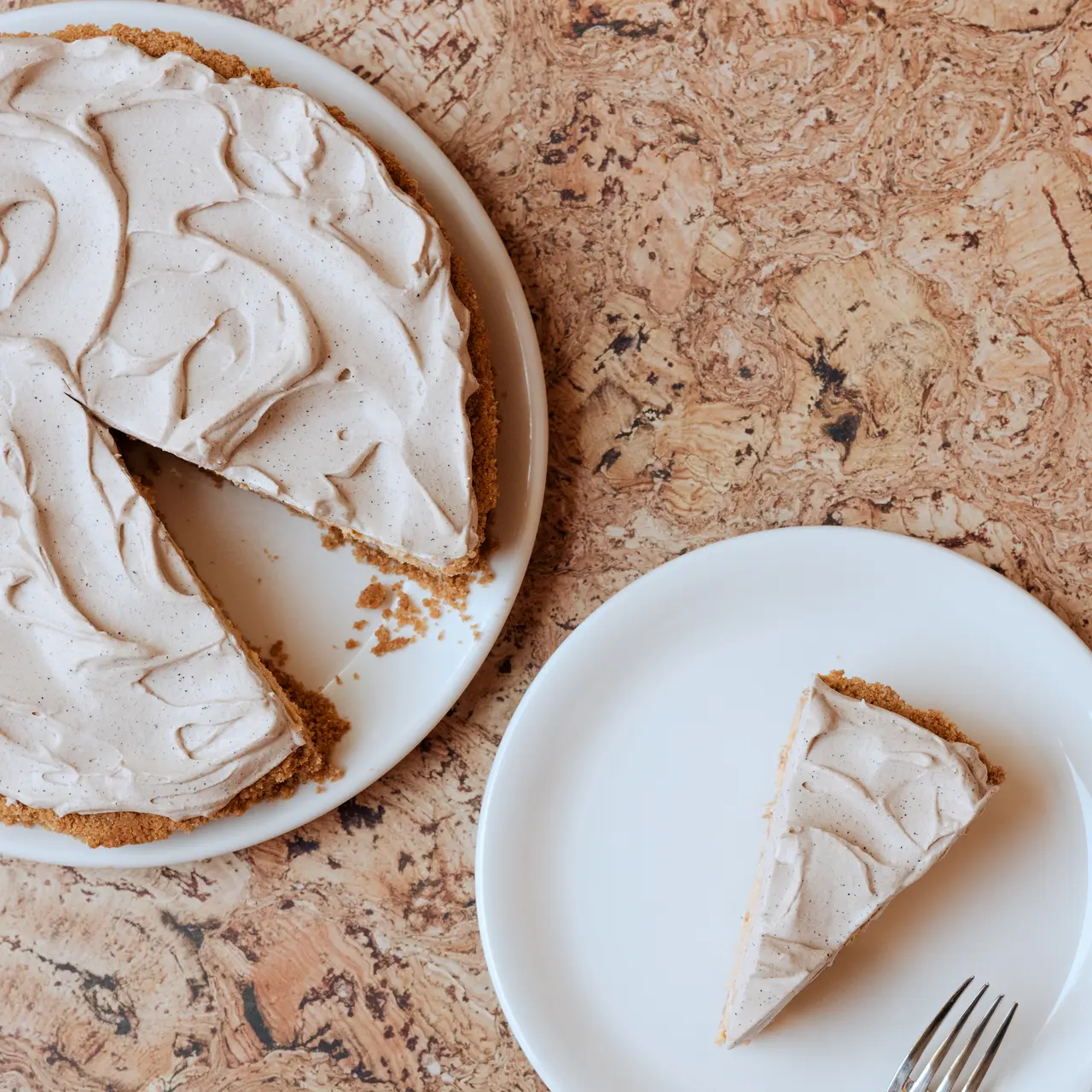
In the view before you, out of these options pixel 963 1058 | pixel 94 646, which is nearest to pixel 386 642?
pixel 94 646

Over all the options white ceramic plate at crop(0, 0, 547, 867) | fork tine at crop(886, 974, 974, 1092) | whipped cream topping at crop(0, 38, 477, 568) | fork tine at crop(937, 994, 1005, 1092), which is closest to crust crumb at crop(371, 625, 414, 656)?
white ceramic plate at crop(0, 0, 547, 867)

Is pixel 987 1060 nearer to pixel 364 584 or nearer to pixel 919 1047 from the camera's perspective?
pixel 919 1047

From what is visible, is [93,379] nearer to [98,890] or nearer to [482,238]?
[482,238]

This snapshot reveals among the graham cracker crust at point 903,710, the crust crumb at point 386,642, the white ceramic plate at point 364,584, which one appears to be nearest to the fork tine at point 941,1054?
the graham cracker crust at point 903,710

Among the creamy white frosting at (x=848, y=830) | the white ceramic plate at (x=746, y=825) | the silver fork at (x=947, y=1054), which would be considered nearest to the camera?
the creamy white frosting at (x=848, y=830)

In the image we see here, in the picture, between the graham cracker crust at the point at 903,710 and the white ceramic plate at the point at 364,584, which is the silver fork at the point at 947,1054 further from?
the white ceramic plate at the point at 364,584

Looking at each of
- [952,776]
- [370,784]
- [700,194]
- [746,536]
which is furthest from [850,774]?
[700,194]

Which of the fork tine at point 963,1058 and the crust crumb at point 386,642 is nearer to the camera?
the fork tine at point 963,1058

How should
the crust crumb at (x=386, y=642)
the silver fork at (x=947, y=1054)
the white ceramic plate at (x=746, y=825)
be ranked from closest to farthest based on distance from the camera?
the silver fork at (x=947, y=1054)
the white ceramic plate at (x=746, y=825)
the crust crumb at (x=386, y=642)
